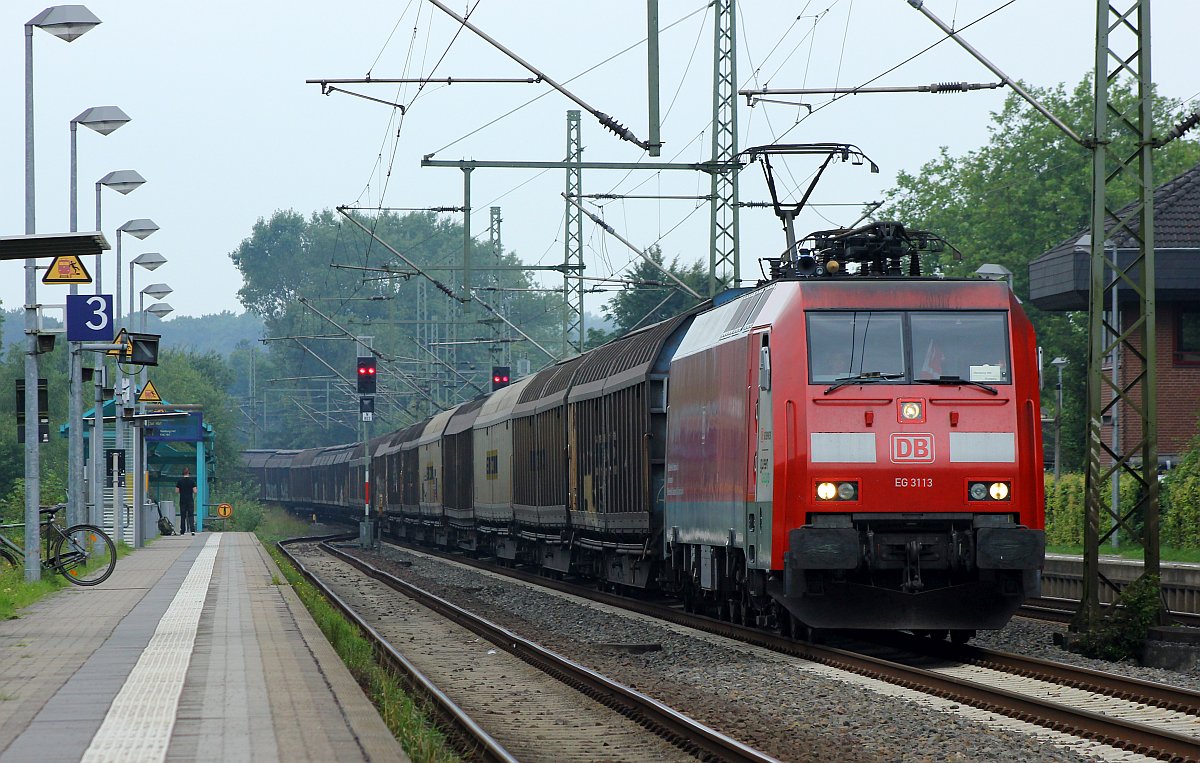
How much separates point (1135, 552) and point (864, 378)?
1735 cm

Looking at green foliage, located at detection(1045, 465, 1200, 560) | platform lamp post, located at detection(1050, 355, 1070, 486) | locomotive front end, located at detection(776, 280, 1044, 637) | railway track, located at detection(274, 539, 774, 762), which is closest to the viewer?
railway track, located at detection(274, 539, 774, 762)

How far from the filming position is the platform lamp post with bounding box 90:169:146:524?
31344mm

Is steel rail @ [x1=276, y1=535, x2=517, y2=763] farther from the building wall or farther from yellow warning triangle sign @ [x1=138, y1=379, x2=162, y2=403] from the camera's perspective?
the building wall

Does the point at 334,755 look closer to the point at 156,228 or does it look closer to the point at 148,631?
the point at 148,631

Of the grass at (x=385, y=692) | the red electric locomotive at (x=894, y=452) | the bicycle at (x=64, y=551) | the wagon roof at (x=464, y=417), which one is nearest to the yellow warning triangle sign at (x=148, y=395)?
the wagon roof at (x=464, y=417)

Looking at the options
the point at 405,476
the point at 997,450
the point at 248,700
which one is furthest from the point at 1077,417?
the point at 248,700

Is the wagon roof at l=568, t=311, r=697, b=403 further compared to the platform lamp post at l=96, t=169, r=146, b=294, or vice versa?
the platform lamp post at l=96, t=169, r=146, b=294

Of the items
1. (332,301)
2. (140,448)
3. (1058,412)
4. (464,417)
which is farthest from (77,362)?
(332,301)

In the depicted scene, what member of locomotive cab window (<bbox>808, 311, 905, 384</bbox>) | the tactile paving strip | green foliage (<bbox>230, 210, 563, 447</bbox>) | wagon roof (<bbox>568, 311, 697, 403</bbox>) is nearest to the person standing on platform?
wagon roof (<bbox>568, 311, 697, 403</bbox>)

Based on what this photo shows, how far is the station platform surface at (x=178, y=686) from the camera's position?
852 centimetres

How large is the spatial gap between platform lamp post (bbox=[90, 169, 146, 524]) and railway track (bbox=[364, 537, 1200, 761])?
18.6 m

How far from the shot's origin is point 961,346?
566 inches

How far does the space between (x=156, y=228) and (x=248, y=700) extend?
1068 inches

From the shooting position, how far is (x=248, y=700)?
1042 cm
